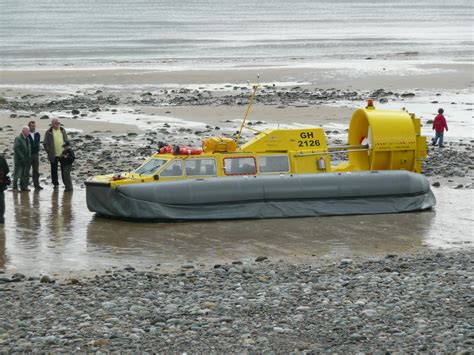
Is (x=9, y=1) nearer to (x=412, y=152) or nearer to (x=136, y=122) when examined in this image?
(x=136, y=122)

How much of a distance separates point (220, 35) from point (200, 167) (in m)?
56.3

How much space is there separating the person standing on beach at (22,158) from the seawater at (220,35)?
28.5m

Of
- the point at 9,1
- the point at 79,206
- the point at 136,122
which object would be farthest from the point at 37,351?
the point at 9,1

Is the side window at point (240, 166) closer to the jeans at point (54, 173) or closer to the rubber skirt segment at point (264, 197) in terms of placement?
the rubber skirt segment at point (264, 197)

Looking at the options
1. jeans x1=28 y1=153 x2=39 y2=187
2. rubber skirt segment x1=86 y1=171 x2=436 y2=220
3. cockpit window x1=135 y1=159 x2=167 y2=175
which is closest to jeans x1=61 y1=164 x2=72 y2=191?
jeans x1=28 y1=153 x2=39 y2=187

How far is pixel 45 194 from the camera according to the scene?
18.0m

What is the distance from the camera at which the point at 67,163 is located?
1797cm

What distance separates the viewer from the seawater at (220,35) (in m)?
51.2

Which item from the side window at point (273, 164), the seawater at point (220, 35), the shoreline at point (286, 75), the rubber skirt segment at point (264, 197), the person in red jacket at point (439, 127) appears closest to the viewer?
the rubber skirt segment at point (264, 197)

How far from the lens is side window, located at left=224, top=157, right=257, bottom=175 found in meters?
16.1

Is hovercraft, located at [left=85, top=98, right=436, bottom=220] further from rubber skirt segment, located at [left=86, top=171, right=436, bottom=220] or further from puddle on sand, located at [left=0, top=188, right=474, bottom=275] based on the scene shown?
puddle on sand, located at [left=0, top=188, right=474, bottom=275]

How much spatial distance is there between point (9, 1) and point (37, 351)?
13254 cm

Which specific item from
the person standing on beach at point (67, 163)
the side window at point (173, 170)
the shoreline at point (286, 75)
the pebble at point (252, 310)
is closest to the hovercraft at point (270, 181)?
the side window at point (173, 170)

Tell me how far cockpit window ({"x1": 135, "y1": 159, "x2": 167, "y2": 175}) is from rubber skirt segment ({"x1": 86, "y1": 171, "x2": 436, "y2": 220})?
0.40m
